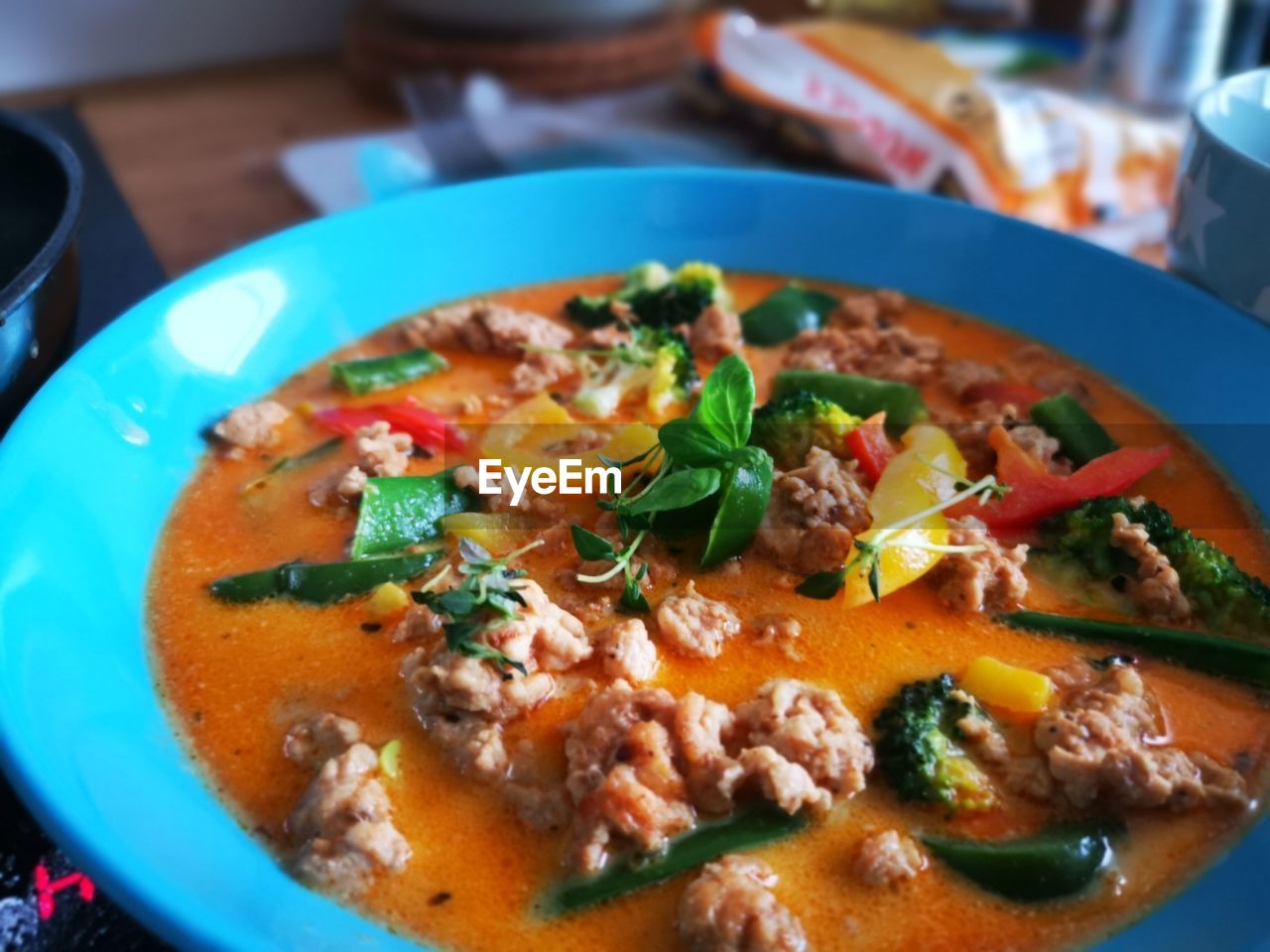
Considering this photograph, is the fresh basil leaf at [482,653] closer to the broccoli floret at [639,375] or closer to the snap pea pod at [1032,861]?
the snap pea pod at [1032,861]

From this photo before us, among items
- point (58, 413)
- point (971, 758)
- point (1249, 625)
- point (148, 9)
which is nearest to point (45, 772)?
point (58, 413)

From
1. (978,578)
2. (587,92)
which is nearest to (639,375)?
(978,578)

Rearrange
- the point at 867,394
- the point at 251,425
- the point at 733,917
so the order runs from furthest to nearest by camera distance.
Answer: the point at 867,394 → the point at 251,425 → the point at 733,917

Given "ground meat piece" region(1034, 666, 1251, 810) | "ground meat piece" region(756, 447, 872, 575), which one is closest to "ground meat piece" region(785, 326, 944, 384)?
"ground meat piece" region(756, 447, 872, 575)

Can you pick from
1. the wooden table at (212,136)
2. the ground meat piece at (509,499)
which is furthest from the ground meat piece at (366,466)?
the wooden table at (212,136)

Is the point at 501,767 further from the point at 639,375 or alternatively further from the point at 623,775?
the point at 639,375

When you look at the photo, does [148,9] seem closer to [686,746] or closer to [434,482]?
[434,482]
